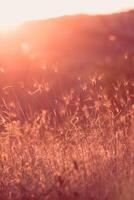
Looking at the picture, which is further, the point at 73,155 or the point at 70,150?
the point at 70,150

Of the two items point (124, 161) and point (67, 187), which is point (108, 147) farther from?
point (67, 187)

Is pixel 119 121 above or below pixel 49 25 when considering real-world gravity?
above

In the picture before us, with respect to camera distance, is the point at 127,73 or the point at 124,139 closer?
the point at 124,139

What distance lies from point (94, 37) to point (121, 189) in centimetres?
1974

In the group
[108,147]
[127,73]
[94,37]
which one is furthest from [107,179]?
[94,37]

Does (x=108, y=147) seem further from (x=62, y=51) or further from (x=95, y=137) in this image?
(x=62, y=51)

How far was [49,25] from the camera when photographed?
2853 cm

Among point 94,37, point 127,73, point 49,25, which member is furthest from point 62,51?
point 127,73

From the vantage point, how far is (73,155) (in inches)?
229

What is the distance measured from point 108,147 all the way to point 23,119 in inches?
56.2

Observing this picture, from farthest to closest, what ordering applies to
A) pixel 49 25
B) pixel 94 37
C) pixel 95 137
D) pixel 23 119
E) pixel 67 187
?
pixel 49 25 < pixel 94 37 < pixel 23 119 < pixel 95 137 < pixel 67 187

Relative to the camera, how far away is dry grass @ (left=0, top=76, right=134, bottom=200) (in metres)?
5.16

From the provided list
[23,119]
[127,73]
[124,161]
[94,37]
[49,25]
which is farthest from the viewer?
[49,25]

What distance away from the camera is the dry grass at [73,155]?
5156 mm
